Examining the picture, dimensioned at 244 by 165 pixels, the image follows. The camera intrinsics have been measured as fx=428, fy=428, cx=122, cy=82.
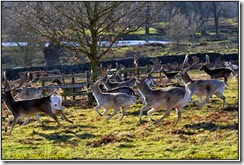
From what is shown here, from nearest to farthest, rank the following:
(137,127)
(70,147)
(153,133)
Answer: (70,147)
(153,133)
(137,127)

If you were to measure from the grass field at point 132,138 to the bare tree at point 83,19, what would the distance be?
4829 millimetres

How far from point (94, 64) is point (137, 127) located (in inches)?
276

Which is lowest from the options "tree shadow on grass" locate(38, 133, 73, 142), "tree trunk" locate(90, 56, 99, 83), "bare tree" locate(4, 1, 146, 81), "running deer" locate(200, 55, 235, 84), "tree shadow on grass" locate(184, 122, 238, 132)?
"tree shadow on grass" locate(38, 133, 73, 142)

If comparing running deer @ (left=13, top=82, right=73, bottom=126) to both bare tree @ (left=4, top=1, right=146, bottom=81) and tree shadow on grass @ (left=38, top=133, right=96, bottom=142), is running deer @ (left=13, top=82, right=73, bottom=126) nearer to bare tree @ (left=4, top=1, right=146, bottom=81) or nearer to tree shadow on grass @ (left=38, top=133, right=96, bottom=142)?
tree shadow on grass @ (left=38, top=133, right=96, bottom=142)

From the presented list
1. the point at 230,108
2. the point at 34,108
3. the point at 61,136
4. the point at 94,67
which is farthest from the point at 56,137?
the point at 94,67

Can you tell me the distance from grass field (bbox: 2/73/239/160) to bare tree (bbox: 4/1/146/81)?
483cm

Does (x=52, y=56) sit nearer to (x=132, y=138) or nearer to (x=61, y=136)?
(x=61, y=136)

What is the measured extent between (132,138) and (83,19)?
29.1 feet

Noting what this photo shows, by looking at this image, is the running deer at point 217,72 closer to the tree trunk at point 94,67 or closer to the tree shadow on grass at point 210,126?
the tree trunk at point 94,67

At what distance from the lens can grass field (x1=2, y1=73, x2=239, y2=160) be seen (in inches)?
319

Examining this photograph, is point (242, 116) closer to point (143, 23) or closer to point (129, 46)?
point (143, 23)

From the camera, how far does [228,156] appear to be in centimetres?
746

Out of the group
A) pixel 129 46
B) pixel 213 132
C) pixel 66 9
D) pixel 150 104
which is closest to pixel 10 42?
pixel 129 46

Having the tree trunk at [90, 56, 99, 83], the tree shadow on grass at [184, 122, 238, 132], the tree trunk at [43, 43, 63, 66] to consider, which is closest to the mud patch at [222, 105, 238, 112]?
the tree shadow on grass at [184, 122, 238, 132]
